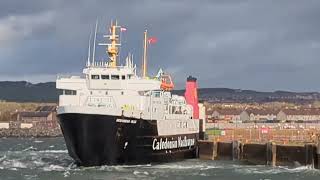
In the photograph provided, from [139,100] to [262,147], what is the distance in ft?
36.6

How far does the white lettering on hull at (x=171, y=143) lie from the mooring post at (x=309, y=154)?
993cm

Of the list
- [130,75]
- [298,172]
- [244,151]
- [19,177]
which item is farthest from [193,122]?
[19,177]

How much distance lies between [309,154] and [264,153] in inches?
176

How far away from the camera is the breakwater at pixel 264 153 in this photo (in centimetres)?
4653

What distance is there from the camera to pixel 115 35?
5019 cm

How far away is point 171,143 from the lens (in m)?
48.9

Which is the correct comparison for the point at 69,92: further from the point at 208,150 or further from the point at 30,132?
the point at 30,132


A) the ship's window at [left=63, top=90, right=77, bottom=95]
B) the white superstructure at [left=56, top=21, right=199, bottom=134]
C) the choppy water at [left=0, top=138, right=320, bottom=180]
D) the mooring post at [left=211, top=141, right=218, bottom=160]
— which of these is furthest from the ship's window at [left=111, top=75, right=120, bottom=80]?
the mooring post at [left=211, top=141, right=218, bottom=160]

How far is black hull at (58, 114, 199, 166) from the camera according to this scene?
4209 cm

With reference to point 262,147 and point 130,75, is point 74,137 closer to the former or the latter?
point 130,75

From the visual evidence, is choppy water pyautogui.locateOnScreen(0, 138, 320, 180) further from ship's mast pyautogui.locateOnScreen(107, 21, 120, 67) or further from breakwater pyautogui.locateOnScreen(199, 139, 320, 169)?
ship's mast pyautogui.locateOnScreen(107, 21, 120, 67)

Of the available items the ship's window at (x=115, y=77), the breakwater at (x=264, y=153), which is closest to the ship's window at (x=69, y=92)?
the ship's window at (x=115, y=77)

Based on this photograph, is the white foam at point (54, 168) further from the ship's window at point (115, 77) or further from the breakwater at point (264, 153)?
the breakwater at point (264, 153)

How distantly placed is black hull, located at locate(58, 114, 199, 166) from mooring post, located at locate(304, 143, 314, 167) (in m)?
10.8
